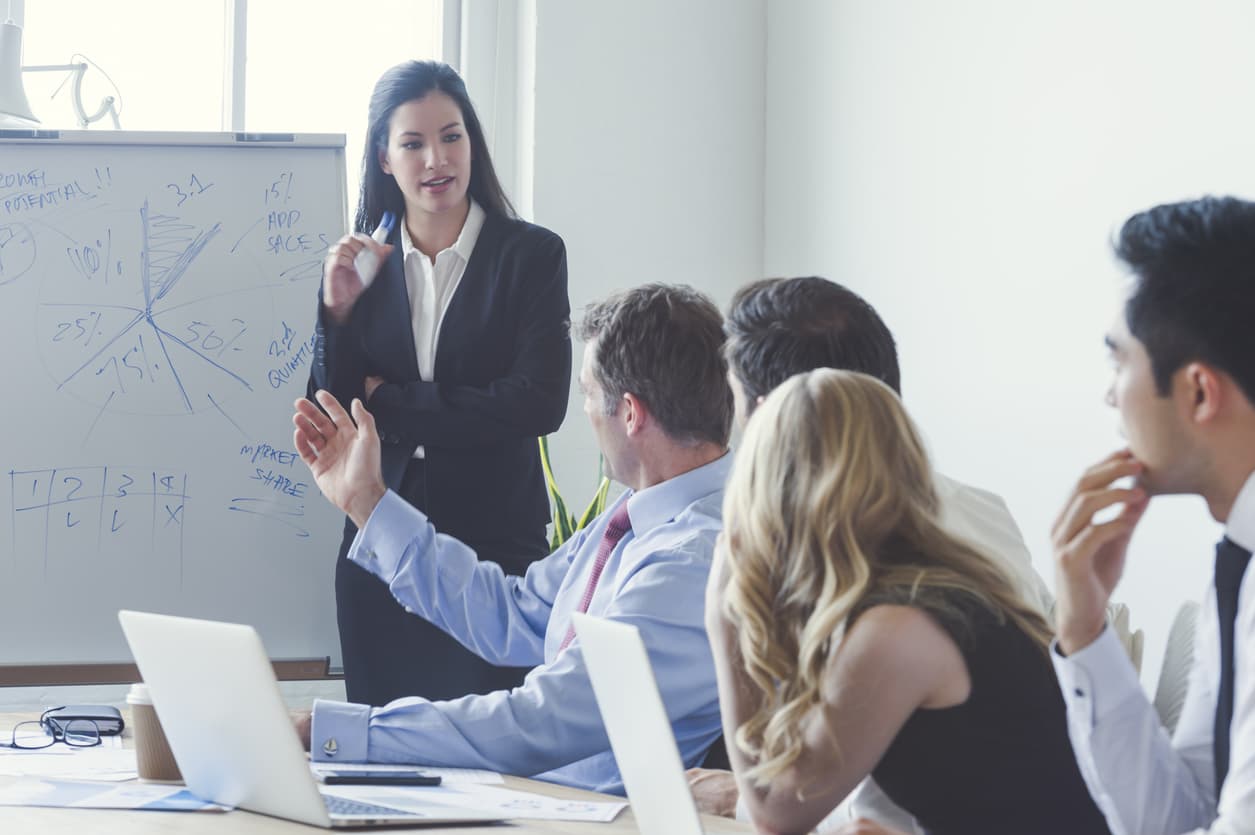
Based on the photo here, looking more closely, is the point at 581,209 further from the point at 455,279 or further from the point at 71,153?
the point at 71,153

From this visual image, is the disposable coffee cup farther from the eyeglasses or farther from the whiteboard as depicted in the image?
the whiteboard

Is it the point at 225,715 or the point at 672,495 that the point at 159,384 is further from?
the point at 225,715

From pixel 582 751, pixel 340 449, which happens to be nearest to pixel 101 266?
pixel 340 449

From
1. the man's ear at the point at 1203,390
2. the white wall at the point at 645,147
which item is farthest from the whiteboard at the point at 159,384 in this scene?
the man's ear at the point at 1203,390

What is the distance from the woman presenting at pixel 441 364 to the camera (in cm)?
265

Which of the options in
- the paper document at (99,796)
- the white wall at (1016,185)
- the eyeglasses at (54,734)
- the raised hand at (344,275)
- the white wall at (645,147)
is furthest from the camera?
the white wall at (645,147)

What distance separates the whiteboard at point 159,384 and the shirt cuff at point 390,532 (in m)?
0.83

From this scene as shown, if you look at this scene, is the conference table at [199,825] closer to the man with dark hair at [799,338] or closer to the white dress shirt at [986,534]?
the white dress shirt at [986,534]

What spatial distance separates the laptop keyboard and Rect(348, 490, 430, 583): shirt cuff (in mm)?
750

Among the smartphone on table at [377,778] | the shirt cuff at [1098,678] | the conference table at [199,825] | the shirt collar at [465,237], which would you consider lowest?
the smartphone on table at [377,778]

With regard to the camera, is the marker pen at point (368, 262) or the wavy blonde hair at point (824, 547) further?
the marker pen at point (368, 262)

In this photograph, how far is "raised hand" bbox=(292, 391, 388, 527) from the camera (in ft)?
7.09

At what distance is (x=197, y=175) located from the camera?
115 inches

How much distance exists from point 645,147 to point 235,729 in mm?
2760
